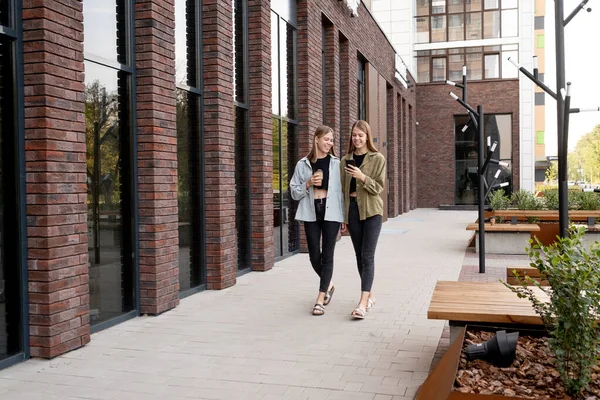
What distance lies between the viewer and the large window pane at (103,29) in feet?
21.2

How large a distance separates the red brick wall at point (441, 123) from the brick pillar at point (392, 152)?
886 cm

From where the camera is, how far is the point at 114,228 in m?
6.76

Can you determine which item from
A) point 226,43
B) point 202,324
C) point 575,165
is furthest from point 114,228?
point 575,165

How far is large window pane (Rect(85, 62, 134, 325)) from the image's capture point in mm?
6406

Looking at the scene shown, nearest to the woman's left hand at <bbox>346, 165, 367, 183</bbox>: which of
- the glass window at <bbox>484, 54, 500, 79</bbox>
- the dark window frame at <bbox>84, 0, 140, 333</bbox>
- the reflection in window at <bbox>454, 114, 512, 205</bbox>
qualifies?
the dark window frame at <bbox>84, 0, 140, 333</bbox>

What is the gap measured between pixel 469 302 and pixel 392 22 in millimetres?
33196

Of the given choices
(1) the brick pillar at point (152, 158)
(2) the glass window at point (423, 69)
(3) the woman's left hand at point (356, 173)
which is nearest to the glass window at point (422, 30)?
(2) the glass window at point (423, 69)

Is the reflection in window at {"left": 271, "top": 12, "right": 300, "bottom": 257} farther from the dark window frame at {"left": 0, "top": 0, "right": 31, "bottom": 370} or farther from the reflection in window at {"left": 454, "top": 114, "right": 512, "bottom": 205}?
the reflection in window at {"left": 454, "top": 114, "right": 512, "bottom": 205}

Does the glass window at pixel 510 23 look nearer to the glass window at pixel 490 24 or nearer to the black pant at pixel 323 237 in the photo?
the glass window at pixel 490 24

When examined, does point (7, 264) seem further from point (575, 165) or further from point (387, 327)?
point (575, 165)

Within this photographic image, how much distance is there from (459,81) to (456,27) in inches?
116

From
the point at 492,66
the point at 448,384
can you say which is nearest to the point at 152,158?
the point at 448,384

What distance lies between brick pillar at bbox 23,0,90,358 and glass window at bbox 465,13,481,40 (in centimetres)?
3232

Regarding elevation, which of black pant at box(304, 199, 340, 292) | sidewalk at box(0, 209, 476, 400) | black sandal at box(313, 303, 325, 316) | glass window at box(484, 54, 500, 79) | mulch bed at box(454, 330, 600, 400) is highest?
glass window at box(484, 54, 500, 79)
